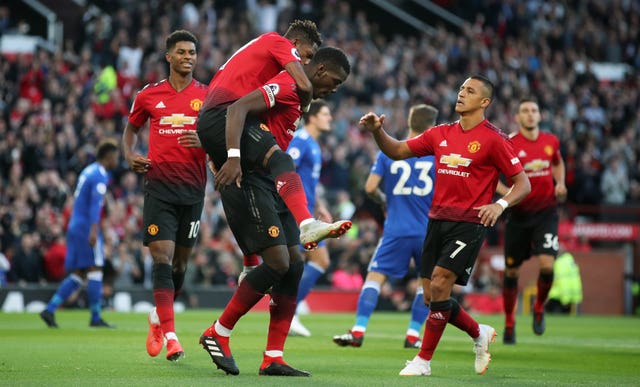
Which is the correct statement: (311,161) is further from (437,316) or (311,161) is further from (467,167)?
(437,316)

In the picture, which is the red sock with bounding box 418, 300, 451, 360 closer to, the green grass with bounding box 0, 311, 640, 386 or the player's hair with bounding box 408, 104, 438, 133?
the green grass with bounding box 0, 311, 640, 386

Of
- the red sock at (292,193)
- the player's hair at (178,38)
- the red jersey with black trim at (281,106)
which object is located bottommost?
the red sock at (292,193)

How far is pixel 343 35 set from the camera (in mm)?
29828

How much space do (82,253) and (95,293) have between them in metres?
0.56

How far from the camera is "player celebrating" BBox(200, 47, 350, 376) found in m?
7.51

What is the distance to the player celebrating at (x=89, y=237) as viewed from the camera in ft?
46.2

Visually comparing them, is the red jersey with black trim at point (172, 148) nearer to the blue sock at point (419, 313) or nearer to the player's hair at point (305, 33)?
the player's hair at point (305, 33)

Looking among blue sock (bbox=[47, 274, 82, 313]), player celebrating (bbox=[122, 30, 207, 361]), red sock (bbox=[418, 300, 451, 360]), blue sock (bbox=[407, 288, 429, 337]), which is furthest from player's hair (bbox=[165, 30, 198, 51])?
blue sock (bbox=[47, 274, 82, 313])

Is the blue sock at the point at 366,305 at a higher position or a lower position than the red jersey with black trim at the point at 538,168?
lower

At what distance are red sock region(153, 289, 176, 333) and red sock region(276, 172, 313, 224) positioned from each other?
2154 mm

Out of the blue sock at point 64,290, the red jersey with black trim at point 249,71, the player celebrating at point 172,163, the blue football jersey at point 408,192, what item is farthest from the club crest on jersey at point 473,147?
the blue sock at point 64,290

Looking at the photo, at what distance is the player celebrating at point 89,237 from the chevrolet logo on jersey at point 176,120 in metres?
4.59

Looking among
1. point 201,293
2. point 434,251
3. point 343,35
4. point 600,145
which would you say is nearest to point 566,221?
point 600,145

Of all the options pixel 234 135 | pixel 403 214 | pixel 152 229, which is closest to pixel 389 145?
pixel 234 135
